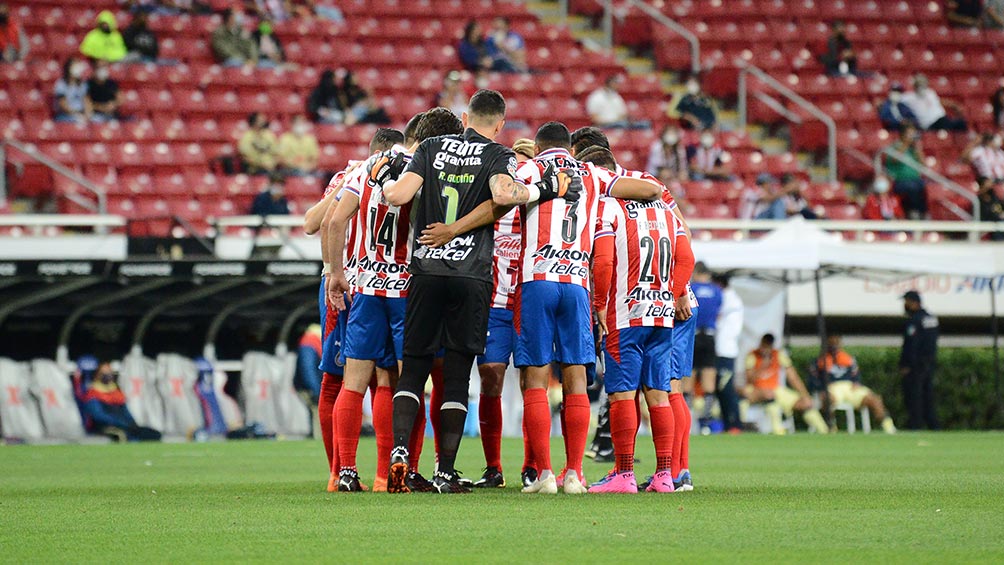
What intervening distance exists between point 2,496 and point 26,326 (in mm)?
9429

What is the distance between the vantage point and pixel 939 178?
24.4 meters

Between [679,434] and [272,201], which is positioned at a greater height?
[272,201]

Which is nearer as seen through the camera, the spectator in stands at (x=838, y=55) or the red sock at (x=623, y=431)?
the red sock at (x=623, y=431)

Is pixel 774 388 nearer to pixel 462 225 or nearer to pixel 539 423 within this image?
pixel 539 423

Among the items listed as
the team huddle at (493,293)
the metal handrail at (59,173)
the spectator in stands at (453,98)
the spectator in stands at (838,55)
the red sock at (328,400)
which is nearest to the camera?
the team huddle at (493,293)

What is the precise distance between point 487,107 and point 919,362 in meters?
13.7

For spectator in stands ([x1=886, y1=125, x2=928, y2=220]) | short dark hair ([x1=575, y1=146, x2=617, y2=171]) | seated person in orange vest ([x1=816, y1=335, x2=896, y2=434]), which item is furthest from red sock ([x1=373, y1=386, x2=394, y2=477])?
spectator in stands ([x1=886, y1=125, x2=928, y2=220])

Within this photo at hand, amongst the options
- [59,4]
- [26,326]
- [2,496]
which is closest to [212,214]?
[26,326]

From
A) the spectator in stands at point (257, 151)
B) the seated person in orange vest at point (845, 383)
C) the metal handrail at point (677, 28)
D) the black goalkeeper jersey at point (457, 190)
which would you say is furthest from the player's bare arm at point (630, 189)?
the metal handrail at point (677, 28)

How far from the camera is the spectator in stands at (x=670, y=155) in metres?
23.3

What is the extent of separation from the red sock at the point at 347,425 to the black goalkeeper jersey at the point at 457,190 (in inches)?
37.6

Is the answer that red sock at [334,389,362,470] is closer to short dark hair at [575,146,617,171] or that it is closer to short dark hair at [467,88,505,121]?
short dark hair at [467,88,505,121]

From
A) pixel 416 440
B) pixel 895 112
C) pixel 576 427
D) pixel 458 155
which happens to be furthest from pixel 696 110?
pixel 458 155

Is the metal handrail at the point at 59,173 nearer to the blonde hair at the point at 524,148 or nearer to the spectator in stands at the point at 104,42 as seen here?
the spectator in stands at the point at 104,42
